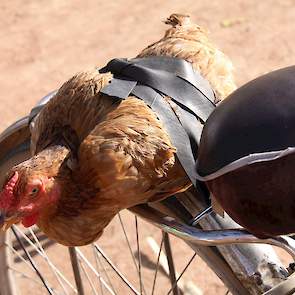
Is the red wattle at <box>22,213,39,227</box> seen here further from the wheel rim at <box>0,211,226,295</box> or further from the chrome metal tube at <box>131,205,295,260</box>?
the wheel rim at <box>0,211,226,295</box>

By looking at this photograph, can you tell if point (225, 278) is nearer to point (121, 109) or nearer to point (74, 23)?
point (121, 109)

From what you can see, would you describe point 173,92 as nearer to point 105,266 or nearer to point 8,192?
point 8,192

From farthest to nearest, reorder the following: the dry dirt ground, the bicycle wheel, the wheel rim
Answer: the dry dirt ground < the wheel rim < the bicycle wheel

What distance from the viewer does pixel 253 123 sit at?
1.12 m

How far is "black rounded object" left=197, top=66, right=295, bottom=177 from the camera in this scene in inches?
43.3

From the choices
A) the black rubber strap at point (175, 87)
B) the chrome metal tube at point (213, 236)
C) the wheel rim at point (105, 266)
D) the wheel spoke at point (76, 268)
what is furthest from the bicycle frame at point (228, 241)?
the wheel rim at point (105, 266)

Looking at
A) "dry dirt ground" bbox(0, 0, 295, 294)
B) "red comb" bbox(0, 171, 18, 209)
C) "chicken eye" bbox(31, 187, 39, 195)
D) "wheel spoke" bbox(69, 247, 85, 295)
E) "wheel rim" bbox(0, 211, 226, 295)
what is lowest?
"wheel rim" bbox(0, 211, 226, 295)

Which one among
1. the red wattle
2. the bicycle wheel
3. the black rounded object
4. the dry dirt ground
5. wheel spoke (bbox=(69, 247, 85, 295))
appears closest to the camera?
the black rounded object

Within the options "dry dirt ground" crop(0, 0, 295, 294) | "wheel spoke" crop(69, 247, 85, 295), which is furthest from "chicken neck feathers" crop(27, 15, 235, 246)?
"dry dirt ground" crop(0, 0, 295, 294)

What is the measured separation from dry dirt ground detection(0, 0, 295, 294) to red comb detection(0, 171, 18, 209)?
2.04 meters

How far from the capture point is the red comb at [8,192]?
175 centimetres

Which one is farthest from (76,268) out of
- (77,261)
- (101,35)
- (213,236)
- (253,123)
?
(101,35)

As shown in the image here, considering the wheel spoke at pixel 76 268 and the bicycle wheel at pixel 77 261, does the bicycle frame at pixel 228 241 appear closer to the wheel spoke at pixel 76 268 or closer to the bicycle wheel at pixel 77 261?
the bicycle wheel at pixel 77 261

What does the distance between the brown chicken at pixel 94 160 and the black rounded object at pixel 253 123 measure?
48 centimetres
